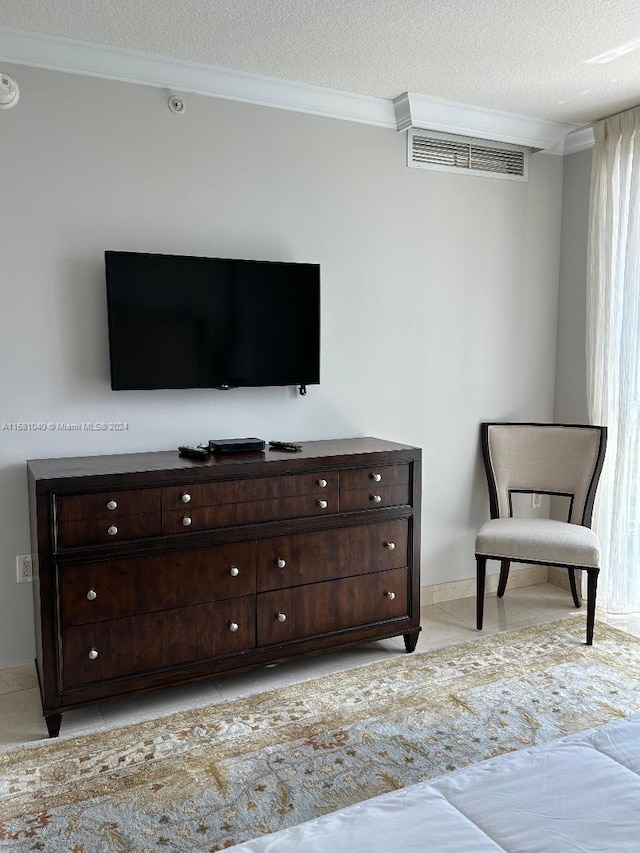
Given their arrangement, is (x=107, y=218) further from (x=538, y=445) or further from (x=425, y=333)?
(x=538, y=445)

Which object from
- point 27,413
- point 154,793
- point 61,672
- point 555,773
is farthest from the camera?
point 27,413

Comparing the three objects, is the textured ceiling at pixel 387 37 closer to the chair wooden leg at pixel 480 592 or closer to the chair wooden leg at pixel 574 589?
the chair wooden leg at pixel 480 592

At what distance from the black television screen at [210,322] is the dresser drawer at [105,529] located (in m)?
0.61

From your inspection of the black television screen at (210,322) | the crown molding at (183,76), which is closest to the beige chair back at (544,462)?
the black television screen at (210,322)

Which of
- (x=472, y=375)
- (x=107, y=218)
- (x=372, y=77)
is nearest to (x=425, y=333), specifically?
(x=472, y=375)

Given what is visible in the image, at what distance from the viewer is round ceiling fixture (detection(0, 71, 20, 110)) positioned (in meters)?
2.70

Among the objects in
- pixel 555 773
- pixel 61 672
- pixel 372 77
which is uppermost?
pixel 372 77

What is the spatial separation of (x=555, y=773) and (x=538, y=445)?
2.73 metres

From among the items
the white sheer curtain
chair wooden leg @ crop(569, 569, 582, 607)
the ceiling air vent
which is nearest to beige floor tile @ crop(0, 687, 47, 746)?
chair wooden leg @ crop(569, 569, 582, 607)

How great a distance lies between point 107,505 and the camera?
8.52ft

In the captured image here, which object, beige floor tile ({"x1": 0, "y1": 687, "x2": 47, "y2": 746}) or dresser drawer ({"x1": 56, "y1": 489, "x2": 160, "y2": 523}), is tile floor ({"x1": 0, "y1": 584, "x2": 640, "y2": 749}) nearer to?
beige floor tile ({"x1": 0, "y1": 687, "x2": 47, "y2": 746})

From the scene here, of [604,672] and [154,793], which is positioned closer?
[154,793]

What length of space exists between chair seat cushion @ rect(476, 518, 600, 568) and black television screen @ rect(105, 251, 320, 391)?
121 cm

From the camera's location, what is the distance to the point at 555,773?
1373 millimetres
